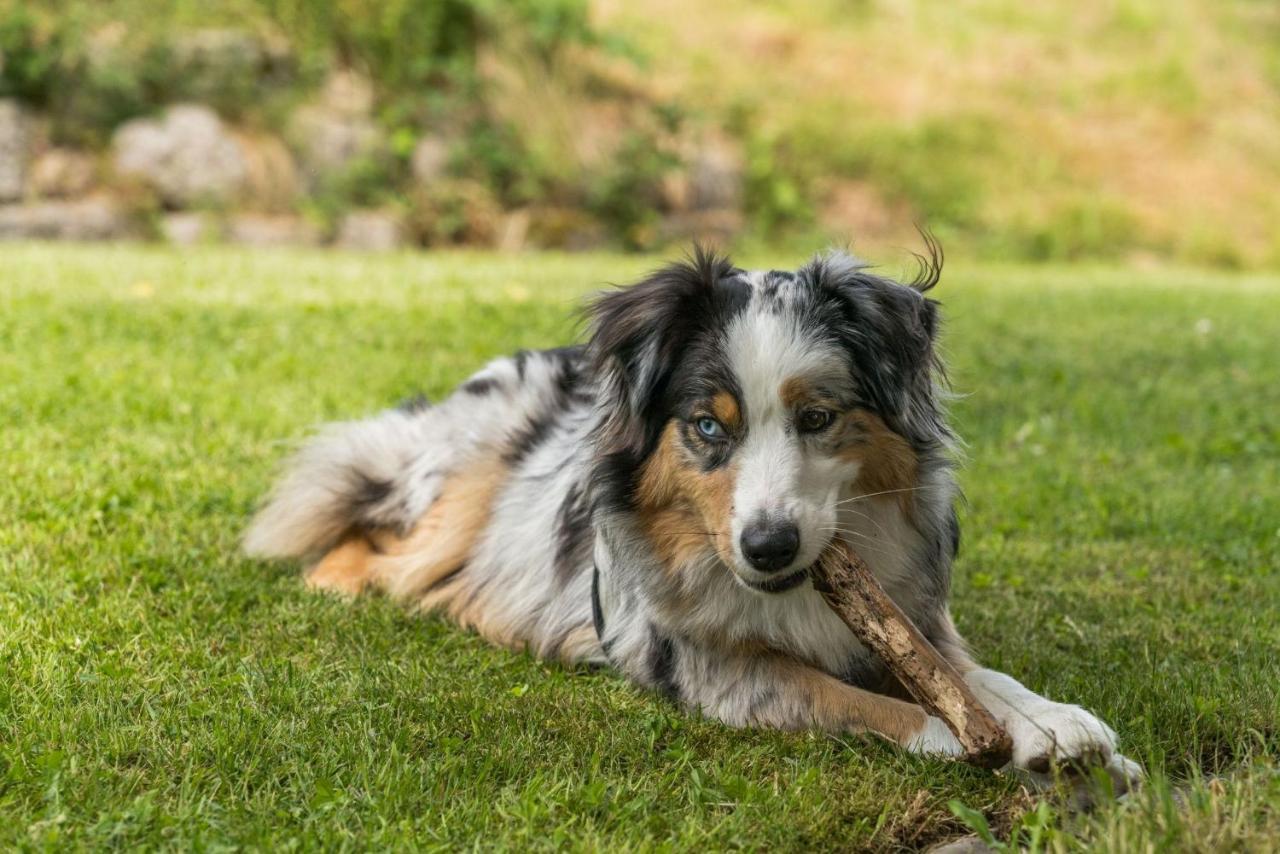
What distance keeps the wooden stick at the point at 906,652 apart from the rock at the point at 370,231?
41.1ft

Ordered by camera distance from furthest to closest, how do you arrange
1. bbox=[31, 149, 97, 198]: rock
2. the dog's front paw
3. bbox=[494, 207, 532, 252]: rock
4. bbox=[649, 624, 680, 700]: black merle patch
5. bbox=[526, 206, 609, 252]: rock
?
bbox=[526, 206, 609, 252]: rock < bbox=[494, 207, 532, 252]: rock < bbox=[31, 149, 97, 198]: rock < bbox=[649, 624, 680, 700]: black merle patch < the dog's front paw

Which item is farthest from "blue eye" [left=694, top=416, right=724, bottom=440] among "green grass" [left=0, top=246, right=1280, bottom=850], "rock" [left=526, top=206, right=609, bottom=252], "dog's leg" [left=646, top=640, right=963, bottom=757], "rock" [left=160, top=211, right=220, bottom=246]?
"rock" [left=526, top=206, right=609, bottom=252]

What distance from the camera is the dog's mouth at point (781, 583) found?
338cm

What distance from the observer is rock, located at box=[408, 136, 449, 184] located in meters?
15.8

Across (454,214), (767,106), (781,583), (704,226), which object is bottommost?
(704,226)

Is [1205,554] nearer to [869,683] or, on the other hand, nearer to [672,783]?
[869,683]

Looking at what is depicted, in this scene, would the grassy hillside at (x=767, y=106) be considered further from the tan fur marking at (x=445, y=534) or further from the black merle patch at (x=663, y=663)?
the black merle patch at (x=663, y=663)

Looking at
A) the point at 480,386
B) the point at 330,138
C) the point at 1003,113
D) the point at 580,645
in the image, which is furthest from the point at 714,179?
the point at 580,645

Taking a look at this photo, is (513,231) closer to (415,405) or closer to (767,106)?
(767,106)

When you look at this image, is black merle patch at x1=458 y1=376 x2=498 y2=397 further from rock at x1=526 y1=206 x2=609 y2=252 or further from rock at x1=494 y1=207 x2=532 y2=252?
rock at x1=526 y1=206 x2=609 y2=252

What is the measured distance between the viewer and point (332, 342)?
8516 mm

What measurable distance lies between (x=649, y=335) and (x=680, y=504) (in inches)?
19.2

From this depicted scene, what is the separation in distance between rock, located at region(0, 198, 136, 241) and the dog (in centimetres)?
1155

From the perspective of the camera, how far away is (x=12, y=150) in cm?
1401
